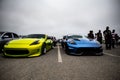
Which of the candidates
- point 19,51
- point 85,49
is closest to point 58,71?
point 19,51

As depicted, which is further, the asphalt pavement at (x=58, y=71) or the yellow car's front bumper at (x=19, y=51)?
the yellow car's front bumper at (x=19, y=51)

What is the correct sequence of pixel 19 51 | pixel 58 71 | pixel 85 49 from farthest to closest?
pixel 85 49
pixel 19 51
pixel 58 71

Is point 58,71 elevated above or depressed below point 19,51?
below

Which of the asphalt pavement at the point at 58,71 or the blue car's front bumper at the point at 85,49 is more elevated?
the blue car's front bumper at the point at 85,49

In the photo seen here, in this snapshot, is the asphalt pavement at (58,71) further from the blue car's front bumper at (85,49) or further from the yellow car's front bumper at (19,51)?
the blue car's front bumper at (85,49)

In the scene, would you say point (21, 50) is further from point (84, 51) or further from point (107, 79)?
point (107, 79)

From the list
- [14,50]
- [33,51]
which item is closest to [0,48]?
[14,50]

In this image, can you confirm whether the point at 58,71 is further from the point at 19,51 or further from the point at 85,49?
the point at 85,49

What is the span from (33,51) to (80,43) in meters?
2.49

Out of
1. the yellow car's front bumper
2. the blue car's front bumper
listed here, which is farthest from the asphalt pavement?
the blue car's front bumper

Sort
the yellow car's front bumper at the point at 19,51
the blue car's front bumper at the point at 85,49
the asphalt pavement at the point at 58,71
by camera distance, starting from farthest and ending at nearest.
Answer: the blue car's front bumper at the point at 85,49, the yellow car's front bumper at the point at 19,51, the asphalt pavement at the point at 58,71

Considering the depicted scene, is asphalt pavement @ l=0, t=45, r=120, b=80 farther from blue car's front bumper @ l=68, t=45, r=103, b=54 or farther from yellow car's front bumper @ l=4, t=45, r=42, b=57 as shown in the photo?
blue car's front bumper @ l=68, t=45, r=103, b=54

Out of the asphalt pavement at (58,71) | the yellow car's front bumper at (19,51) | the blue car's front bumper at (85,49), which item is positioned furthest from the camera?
the blue car's front bumper at (85,49)

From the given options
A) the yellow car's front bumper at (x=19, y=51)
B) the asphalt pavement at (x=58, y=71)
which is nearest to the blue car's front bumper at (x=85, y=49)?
the asphalt pavement at (x=58, y=71)
